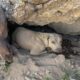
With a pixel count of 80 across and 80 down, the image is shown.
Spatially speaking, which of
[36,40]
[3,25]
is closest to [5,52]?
[3,25]

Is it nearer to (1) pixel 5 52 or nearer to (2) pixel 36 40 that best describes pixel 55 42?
(2) pixel 36 40

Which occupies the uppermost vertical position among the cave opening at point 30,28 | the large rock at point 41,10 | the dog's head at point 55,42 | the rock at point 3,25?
the large rock at point 41,10

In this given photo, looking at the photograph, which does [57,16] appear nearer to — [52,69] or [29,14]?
[29,14]

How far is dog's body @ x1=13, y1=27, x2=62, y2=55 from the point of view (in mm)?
3268

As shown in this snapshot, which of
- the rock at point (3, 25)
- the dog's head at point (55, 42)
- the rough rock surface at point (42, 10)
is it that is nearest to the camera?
the rough rock surface at point (42, 10)

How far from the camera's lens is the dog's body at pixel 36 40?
10.7ft

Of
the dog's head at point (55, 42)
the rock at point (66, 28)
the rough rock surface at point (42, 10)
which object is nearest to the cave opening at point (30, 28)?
the rock at point (66, 28)

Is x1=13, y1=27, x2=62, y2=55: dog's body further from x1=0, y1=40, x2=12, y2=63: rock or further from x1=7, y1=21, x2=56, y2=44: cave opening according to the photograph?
x1=0, y1=40, x2=12, y2=63: rock

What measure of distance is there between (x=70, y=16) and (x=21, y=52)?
66 cm

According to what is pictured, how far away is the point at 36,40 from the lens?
10.8 feet

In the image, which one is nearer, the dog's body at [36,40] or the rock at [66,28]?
the dog's body at [36,40]

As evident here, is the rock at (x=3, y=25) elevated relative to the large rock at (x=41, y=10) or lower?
lower

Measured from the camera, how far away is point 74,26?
3443 millimetres

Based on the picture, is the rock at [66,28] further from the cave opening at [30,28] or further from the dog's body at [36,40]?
the dog's body at [36,40]
